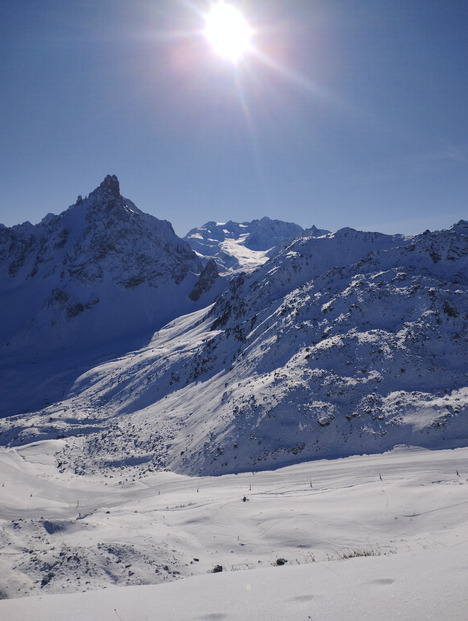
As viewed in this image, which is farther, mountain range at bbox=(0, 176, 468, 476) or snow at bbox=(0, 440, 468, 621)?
mountain range at bbox=(0, 176, 468, 476)

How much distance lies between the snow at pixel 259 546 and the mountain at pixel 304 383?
8.54ft

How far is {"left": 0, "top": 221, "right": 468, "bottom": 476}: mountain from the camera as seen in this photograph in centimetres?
2228

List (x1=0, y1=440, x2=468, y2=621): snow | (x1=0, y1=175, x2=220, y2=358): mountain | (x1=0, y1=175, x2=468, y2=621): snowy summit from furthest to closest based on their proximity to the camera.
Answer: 1. (x1=0, y1=175, x2=220, y2=358): mountain
2. (x1=0, y1=175, x2=468, y2=621): snowy summit
3. (x1=0, y1=440, x2=468, y2=621): snow

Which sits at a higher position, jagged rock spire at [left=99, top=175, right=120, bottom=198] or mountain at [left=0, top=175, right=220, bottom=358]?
jagged rock spire at [left=99, top=175, right=120, bottom=198]

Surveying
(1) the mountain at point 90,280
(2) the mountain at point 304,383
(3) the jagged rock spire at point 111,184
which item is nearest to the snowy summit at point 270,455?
(2) the mountain at point 304,383

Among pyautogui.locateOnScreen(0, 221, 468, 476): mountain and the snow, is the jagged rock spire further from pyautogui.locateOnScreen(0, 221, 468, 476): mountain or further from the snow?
the snow

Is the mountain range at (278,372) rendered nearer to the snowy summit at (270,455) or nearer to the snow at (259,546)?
the snowy summit at (270,455)

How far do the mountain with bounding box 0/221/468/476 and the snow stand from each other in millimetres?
2604

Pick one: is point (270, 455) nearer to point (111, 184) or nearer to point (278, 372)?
point (278, 372)

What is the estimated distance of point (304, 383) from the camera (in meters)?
26.5

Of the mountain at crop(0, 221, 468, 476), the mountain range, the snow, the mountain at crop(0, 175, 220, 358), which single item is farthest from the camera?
the mountain at crop(0, 175, 220, 358)

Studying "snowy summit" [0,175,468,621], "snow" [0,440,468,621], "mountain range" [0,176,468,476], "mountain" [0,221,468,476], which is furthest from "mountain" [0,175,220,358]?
"snow" [0,440,468,621]

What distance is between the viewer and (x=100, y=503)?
21.6 metres

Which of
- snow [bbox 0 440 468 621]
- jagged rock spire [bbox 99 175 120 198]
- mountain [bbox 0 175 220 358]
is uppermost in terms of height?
jagged rock spire [bbox 99 175 120 198]
